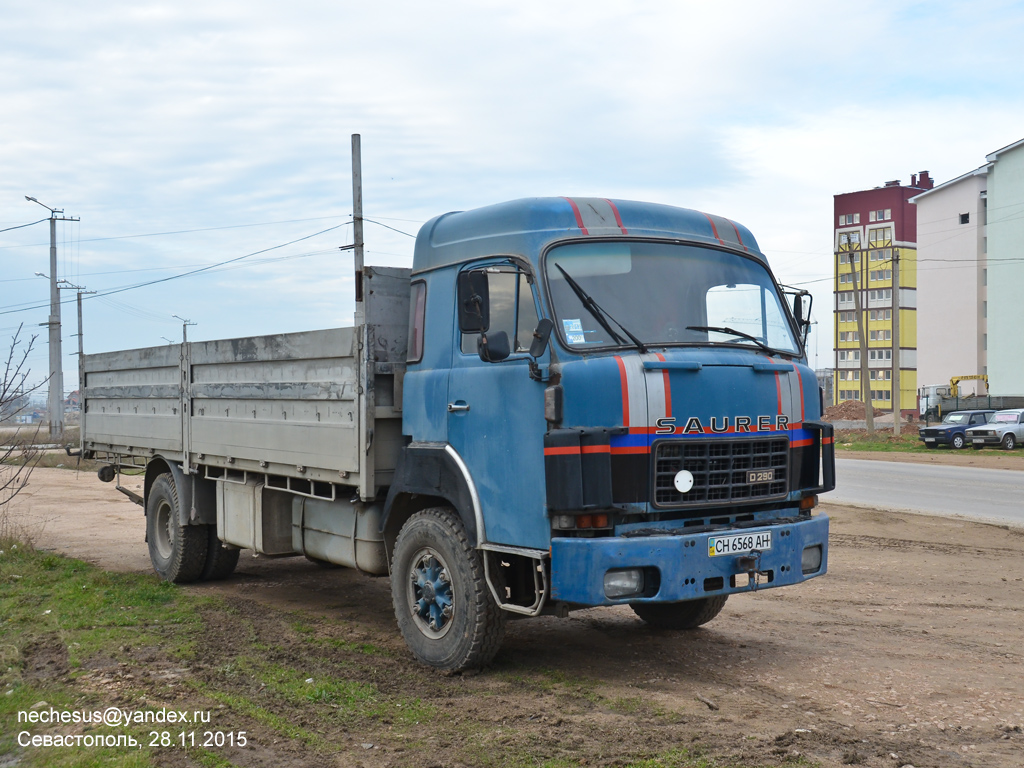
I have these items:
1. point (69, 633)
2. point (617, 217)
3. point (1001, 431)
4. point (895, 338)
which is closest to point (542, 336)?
point (617, 217)

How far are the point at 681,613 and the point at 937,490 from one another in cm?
1323

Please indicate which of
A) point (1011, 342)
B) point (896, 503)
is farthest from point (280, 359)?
point (1011, 342)

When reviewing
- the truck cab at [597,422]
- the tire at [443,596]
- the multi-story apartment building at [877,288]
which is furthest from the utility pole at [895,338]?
the multi-story apartment building at [877,288]

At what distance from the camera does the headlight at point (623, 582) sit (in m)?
5.14

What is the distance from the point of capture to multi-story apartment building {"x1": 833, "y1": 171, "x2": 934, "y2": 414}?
84.4 meters

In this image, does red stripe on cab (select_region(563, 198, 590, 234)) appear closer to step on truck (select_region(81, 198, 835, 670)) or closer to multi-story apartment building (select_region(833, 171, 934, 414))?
step on truck (select_region(81, 198, 835, 670))

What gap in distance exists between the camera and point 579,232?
5.73 meters

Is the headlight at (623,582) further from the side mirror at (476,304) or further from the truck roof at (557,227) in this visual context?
the truck roof at (557,227)

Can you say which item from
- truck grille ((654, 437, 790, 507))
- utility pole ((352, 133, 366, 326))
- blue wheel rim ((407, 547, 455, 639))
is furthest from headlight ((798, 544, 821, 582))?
utility pole ((352, 133, 366, 326))

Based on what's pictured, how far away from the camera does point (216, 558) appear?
9578 millimetres

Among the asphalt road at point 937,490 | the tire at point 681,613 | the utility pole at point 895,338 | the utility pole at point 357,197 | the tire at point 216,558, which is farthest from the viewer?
the utility pole at point 895,338

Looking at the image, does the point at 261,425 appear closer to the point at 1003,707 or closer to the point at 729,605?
the point at 729,605

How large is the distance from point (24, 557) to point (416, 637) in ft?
21.5

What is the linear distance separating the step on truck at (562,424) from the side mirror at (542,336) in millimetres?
13
